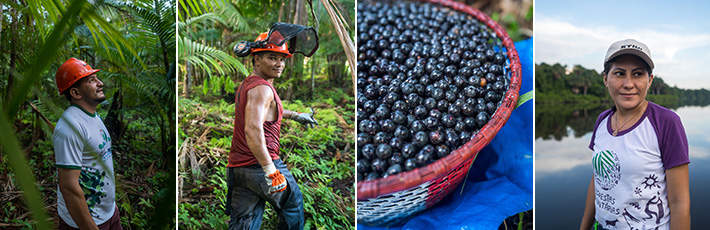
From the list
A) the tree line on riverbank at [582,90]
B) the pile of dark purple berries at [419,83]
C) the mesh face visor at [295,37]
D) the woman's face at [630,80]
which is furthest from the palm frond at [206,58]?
the woman's face at [630,80]

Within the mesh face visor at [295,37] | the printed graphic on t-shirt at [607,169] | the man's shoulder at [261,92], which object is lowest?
the printed graphic on t-shirt at [607,169]

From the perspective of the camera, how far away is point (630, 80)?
4.51ft

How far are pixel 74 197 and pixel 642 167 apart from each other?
2352mm

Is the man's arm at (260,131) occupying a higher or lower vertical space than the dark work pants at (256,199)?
higher

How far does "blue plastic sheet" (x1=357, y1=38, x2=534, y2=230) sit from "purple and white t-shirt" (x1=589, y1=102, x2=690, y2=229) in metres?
0.39

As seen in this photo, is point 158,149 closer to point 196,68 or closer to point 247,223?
point 196,68

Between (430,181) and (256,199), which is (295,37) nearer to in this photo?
(256,199)

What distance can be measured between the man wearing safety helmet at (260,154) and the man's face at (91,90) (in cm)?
63

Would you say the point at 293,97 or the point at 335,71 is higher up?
the point at 335,71

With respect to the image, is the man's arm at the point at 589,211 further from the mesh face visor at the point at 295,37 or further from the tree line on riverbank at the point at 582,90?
the mesh face visor at the point at 295,37

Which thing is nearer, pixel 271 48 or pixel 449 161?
pixel 449 161

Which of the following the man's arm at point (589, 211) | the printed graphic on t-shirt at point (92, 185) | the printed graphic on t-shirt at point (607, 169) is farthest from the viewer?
the printed graphic on t-shirt at point (92, 185)

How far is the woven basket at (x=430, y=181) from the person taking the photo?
1462 mm

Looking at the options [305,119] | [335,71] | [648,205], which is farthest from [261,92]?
[648,205]
